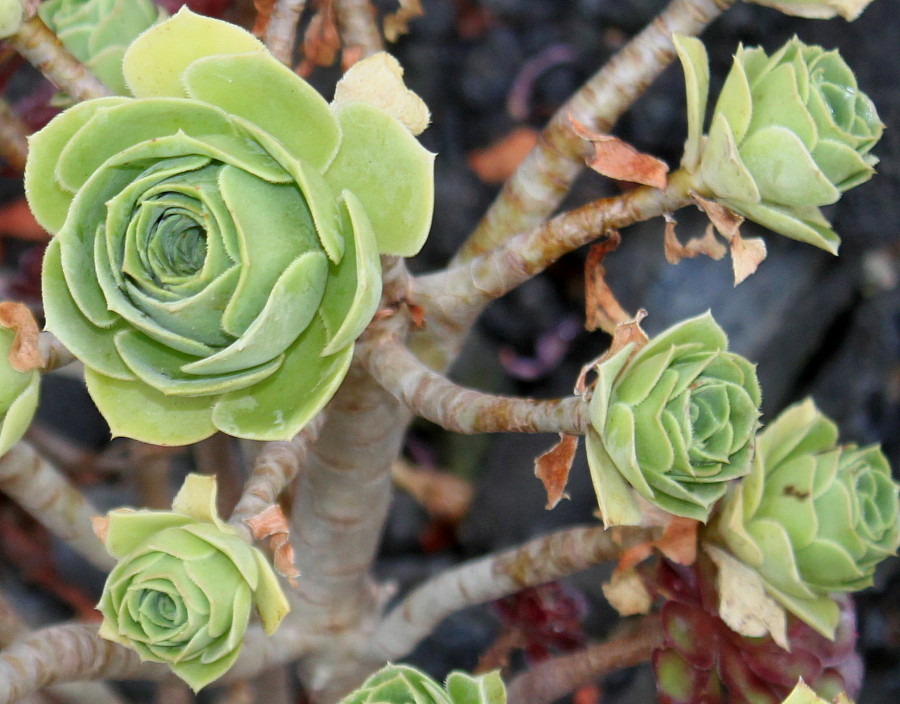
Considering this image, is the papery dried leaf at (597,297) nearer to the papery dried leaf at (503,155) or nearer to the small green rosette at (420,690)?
the small green rosette at (420,690)

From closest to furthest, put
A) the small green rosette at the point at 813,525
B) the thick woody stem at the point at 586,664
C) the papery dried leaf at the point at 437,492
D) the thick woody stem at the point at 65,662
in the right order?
the thick woody stem at the point at 65,662 → the small green rosette at the point at 813,525 → the thick woody stem at the point at 586,664 → the papery dried leaf at the point at 437,492

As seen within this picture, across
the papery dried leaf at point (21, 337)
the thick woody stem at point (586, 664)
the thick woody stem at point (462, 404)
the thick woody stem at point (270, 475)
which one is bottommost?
the thick woody stem at point (586, 664)

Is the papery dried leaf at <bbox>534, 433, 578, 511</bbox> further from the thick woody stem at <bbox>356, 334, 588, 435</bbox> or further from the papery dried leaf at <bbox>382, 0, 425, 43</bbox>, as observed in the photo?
the papery dried leaf at <bbox>382, 0, 425, 43</bbox>


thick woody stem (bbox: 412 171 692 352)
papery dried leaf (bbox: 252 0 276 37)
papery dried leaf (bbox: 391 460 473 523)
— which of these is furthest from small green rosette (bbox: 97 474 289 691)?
papery dried leaf (bbox: 391 460 473 523)

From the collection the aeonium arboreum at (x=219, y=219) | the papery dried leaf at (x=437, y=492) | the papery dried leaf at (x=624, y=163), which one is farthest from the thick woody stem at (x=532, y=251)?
the papery dried leaf at (x=437, y=492)

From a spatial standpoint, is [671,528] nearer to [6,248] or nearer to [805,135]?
[805,135]

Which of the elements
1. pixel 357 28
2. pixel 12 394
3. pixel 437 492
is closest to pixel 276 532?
pixel 12 394
